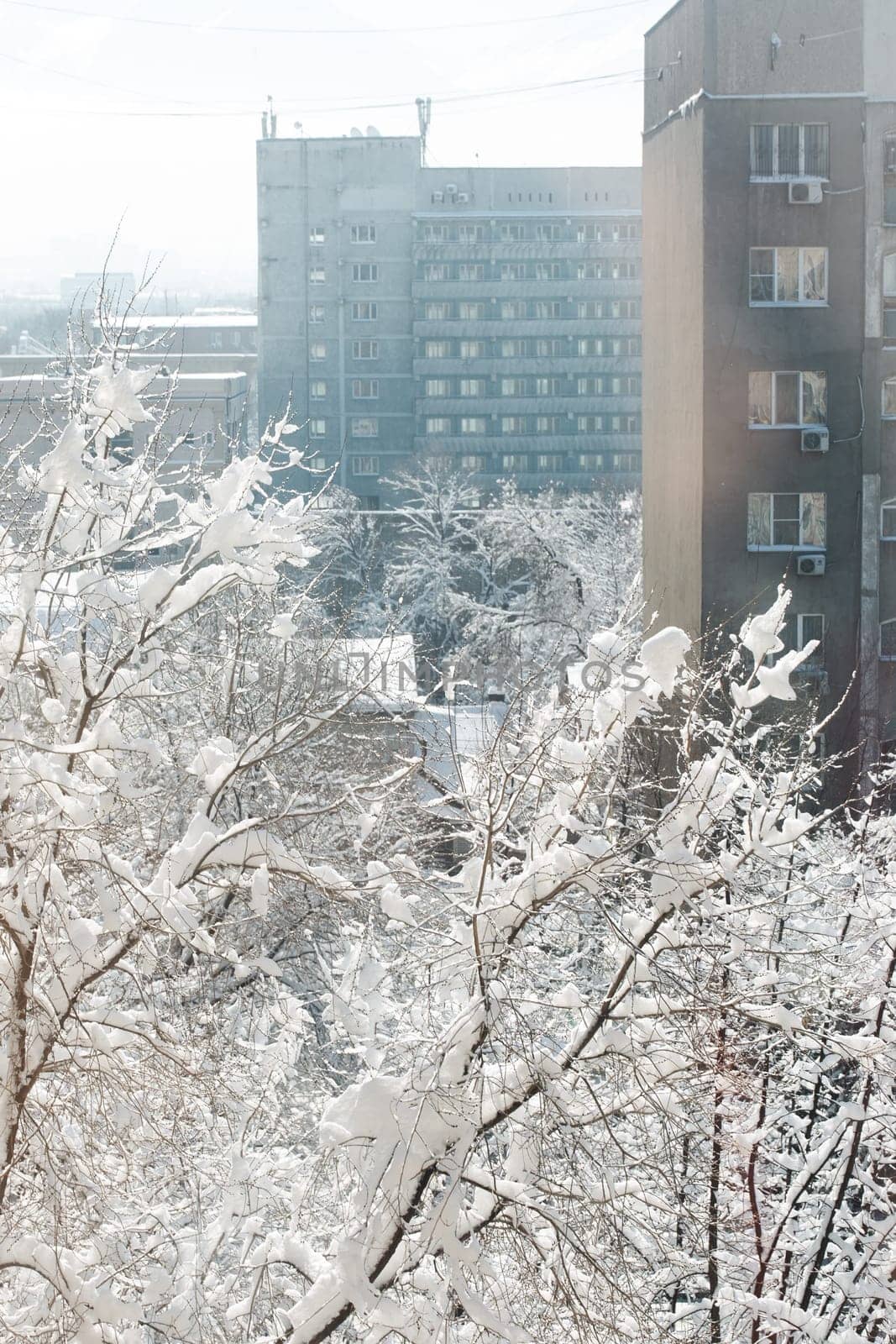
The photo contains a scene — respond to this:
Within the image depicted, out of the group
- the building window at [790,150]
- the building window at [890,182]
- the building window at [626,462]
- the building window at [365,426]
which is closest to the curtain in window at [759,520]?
the building window at [890,182]

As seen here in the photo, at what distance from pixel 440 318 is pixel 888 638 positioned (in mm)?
48355

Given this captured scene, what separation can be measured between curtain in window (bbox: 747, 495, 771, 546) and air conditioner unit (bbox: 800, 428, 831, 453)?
2.67 feet

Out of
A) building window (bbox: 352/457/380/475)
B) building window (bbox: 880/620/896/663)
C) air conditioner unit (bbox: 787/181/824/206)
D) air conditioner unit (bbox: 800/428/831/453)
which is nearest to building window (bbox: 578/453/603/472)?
building window (bbox: 352/457/380/475)

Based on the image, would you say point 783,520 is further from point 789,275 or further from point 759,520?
point 789,275

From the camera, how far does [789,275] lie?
1861cm

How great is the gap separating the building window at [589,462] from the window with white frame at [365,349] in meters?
10.6

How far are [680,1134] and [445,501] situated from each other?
34.8 m

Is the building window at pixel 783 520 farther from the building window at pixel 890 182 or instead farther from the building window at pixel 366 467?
the building window at pixel 366 467

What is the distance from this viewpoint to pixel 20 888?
5.11m

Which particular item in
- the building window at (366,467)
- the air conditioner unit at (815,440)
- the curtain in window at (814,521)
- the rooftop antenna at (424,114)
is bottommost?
the curtain in window at (814,521)

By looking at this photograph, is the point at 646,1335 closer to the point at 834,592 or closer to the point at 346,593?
the point at 834,592

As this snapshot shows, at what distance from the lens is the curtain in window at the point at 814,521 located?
18984 millimetres

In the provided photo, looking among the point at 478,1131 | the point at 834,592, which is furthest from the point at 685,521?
the point at 478,1131

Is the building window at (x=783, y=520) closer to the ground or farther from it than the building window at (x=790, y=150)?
closer to the ground
